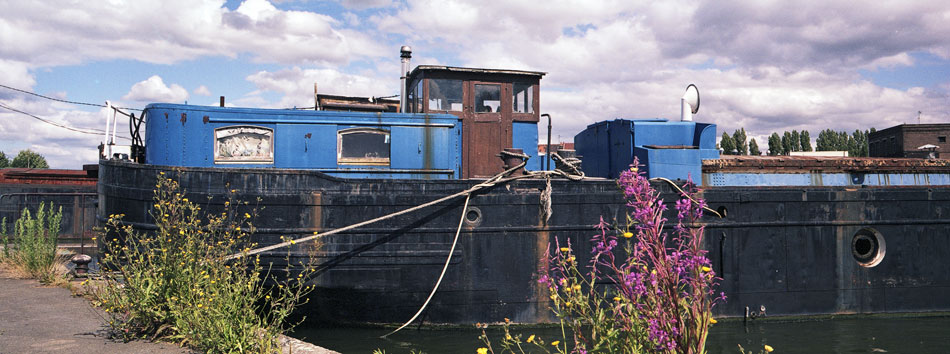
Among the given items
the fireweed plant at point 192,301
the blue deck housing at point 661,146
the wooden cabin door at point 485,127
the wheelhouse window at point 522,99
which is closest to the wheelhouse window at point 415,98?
the wooden cabin door at point 485,127

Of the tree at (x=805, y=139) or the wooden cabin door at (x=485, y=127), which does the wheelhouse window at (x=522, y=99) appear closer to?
the wooden cabin door at (x=485, y=127)

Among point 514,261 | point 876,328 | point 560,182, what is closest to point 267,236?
point 514,261

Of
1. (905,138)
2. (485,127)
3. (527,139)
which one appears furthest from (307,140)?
(905,138)

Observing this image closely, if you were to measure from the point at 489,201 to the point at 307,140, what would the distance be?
111 inches

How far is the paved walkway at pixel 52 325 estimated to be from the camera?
14.8 feet

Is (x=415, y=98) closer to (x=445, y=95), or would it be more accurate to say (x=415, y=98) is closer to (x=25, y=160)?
(x=445, y=95)

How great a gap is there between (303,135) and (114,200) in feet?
8.56

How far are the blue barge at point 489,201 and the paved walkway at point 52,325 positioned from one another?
1.33 meters

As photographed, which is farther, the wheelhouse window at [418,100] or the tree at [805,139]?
the tree at [805,139]

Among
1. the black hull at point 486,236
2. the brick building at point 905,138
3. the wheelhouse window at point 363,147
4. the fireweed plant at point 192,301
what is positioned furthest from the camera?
the brick building at point 905,138

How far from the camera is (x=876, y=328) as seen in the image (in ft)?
25.8

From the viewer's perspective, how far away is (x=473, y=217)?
7.34 metres

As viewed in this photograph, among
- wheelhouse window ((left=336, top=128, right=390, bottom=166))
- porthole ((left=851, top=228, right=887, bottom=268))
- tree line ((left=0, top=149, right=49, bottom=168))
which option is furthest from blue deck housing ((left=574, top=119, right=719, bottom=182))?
tree line ((left=0, top=149, right=49, bottom=168))

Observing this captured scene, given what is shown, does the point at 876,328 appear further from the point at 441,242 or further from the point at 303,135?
the point at 303,135
